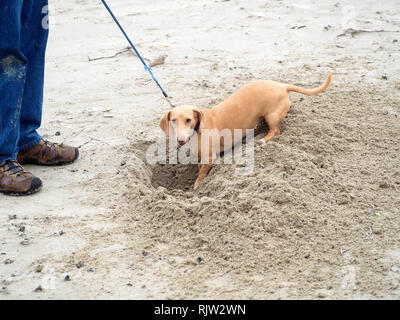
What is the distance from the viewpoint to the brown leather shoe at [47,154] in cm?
390

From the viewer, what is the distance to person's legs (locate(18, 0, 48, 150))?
359cm

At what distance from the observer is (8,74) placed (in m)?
3.37

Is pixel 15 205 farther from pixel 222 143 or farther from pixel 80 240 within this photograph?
pixel 222 143

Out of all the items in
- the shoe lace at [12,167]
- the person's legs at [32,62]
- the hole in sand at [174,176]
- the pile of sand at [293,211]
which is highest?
the person's legs at [32,62]

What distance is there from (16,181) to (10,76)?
75 centimetres

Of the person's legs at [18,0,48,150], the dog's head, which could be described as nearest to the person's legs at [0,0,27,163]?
the person's legs at [18,0,48,150]

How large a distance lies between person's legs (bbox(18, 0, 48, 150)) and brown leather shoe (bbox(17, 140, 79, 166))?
0.18ft

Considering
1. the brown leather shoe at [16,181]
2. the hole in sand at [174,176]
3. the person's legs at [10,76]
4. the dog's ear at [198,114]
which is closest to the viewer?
the person's legs at [10,76]

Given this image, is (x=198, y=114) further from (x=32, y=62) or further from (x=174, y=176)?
(x=32, y=62)

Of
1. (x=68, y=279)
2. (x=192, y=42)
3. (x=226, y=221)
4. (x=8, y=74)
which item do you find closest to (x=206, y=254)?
(x=226, y=221)

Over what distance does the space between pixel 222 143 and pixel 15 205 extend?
1.72 m

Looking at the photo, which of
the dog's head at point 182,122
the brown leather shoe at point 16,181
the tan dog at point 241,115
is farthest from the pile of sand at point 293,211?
the brown leather shoe at point 16,181

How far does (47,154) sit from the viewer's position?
12.8ft

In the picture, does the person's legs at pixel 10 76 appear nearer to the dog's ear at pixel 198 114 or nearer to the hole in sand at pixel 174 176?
the hole in sand at pixel 174 176
